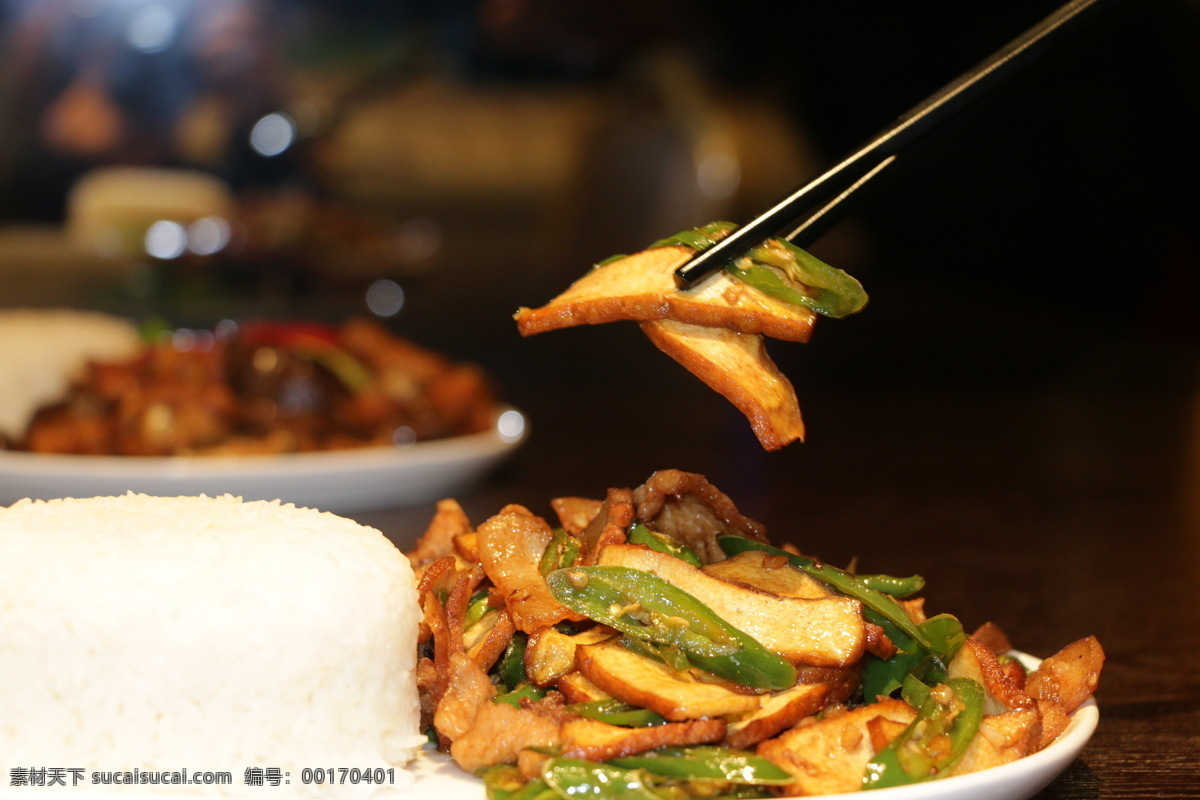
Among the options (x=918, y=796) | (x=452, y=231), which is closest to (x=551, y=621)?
(x=918, y=796)

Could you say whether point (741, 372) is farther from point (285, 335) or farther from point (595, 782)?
point (285, 335)

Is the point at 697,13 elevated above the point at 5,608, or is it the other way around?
the point at 697,13

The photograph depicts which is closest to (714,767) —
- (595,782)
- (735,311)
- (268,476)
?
(595,782)

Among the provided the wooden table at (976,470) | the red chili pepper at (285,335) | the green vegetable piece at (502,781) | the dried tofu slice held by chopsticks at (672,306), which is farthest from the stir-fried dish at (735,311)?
the red chili pepper at (285,335)

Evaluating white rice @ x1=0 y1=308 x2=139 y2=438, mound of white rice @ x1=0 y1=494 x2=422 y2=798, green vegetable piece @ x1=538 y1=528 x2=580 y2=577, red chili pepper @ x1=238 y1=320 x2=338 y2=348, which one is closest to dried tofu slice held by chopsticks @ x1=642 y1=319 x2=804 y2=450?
green vegetable piece @ x1=538 y1=528 x2=580 y2=577

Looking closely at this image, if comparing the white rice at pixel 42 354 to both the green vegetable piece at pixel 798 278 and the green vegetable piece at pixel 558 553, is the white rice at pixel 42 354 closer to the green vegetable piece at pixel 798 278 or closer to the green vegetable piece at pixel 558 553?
the green vegetable piece at pixel 558 553

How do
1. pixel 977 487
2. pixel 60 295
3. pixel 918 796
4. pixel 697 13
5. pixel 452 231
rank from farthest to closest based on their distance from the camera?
pixel 452 231 → pixel 697 13 → pixel 60 295 → pixel 977 487 → pixel 918 796

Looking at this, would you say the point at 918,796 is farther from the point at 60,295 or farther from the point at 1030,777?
the point at 60,295
